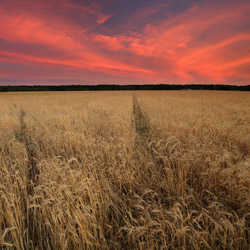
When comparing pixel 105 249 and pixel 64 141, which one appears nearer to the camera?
pixel 105 249

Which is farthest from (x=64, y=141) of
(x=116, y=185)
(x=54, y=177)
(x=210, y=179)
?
(x=210, y=179)

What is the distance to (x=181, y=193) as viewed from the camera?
2.83 metres

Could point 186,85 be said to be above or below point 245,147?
above

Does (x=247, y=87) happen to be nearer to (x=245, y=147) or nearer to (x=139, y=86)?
(x=139, y=86)

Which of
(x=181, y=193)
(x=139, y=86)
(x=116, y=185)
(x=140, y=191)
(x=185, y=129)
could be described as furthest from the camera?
(x=139, y=86)

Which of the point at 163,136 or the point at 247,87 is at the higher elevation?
the point at 247,87

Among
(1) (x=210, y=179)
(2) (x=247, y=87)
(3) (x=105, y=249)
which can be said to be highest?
(2) (x=247, y=87)

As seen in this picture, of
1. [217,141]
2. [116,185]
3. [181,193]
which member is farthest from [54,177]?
[217,141]

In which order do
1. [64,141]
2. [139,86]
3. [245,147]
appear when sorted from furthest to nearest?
[139,86] < [64,141] < [245,147]

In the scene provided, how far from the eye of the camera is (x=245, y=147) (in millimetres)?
5008

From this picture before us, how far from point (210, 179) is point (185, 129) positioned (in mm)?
3739

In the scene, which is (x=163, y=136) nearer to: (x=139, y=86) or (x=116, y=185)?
(x=116, y=185)

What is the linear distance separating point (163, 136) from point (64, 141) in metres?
3.65

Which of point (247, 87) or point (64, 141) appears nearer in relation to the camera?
point (64, 141)
